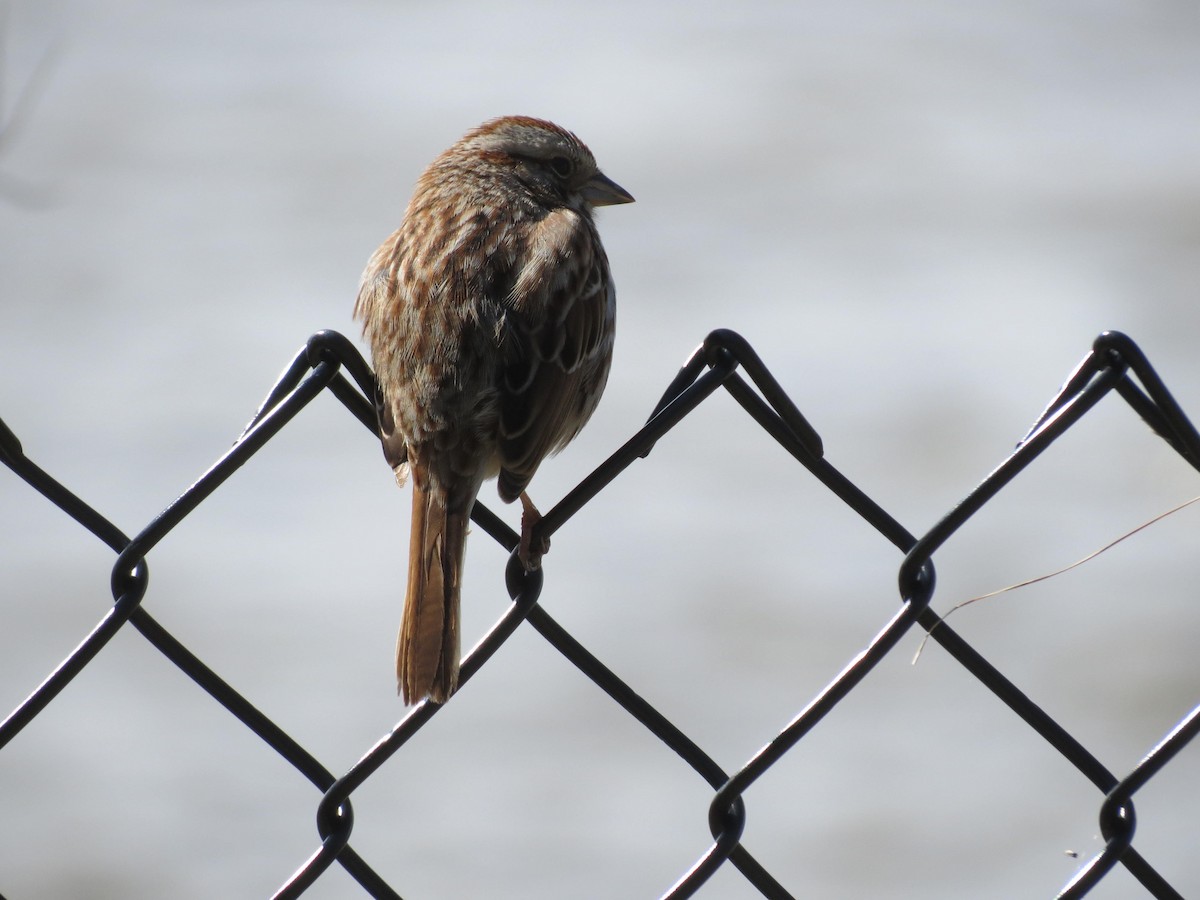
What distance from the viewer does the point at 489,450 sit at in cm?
268

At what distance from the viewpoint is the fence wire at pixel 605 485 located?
5.71 ft

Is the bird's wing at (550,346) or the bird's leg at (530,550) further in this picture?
the bird's wing at (550,346)

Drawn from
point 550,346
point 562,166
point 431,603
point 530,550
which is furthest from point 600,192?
point 530,550

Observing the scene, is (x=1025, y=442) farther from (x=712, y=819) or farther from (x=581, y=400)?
(x=581, y=400)

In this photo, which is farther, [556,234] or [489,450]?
[556,234]

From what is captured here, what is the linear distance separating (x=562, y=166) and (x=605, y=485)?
2214 mm

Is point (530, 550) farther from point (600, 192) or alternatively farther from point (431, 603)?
point (600, 192)

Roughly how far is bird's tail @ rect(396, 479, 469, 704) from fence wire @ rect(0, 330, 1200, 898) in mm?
118

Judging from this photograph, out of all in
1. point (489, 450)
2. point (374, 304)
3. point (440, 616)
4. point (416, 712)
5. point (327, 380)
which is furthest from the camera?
point (374, 304)

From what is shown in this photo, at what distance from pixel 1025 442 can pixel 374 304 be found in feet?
5.29

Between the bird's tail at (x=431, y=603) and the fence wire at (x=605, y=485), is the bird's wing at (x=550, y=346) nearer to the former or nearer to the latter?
the bird's tail at (x=431, y=603)

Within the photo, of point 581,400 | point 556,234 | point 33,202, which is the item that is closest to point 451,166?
point 556,234

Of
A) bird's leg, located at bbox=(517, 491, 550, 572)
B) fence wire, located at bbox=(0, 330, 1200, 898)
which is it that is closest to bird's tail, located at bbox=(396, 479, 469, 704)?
fence wire, located at bbox=(0, 330, 1200, 898)


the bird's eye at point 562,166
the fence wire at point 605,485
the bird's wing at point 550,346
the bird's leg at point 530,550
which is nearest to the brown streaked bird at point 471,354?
the bird's wing at point 550,346
